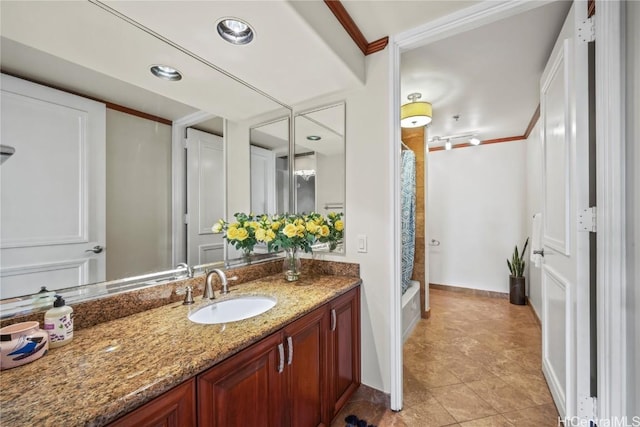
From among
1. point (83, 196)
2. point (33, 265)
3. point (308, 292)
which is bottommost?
point (308, 292)

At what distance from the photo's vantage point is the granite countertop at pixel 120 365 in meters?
0.58

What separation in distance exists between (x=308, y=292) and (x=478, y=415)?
4.35 feet

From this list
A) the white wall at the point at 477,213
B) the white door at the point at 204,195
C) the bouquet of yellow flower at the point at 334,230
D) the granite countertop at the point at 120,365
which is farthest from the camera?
the white wall at the point at 477,213

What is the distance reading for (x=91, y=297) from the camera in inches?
39.9

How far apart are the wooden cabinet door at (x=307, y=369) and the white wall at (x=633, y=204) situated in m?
1.27

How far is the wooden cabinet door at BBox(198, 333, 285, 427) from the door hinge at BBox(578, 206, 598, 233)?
1.46 metres

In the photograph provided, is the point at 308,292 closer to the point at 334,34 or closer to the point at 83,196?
the point at 83,196

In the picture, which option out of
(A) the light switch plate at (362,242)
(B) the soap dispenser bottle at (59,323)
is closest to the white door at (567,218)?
(A) the light switch plate at (362,242)

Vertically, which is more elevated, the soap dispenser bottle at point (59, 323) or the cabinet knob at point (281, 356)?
the soap dispenser bottle at point (59, 323)

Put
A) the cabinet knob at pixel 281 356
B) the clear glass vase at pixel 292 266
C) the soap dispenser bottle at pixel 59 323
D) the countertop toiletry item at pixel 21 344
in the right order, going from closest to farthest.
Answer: the countertop toiletry item at pixel 21 344, the soap dispenser bottle at pixel 59 323, the cabinet knob at pixel 281 356, the clear glass vase at pixel 292 266

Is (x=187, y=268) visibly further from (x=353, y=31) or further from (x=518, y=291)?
(x=518, y=291)

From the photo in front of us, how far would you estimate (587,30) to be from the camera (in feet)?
3.91

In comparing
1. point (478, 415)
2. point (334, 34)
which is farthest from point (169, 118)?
point (478, 415)

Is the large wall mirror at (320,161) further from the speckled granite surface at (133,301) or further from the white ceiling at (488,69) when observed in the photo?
the white ceiling at (488,69)
